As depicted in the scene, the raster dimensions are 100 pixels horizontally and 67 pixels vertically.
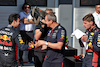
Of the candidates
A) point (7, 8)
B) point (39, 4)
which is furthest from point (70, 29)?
point (7, 8)

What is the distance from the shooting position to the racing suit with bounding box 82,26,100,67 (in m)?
4.04

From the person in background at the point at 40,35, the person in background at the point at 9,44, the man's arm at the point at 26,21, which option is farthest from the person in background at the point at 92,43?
the man's arm at the point at 26,21

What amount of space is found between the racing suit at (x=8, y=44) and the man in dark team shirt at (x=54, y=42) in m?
0.52

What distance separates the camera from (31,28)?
28.0ft

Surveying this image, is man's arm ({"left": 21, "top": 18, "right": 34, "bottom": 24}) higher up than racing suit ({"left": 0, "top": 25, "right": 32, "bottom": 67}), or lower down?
higher up

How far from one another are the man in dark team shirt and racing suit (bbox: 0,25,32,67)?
522 millimetres

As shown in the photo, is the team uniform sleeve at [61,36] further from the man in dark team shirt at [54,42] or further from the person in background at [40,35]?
the person in background at [40,35]

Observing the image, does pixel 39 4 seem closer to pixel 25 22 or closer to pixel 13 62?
pixel 25 22

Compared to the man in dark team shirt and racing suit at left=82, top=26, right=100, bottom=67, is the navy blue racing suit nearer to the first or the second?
the man in dark team shirt

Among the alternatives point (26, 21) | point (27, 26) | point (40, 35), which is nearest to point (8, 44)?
point (40, 35)

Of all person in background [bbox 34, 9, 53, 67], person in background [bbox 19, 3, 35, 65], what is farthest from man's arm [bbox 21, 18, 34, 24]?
person in background [bbox 34, 9, 53, 67]

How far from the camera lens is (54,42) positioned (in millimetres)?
A: 4461

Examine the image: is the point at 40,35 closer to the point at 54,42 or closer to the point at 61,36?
the point at 54,42

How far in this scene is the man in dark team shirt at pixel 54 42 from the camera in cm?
436
